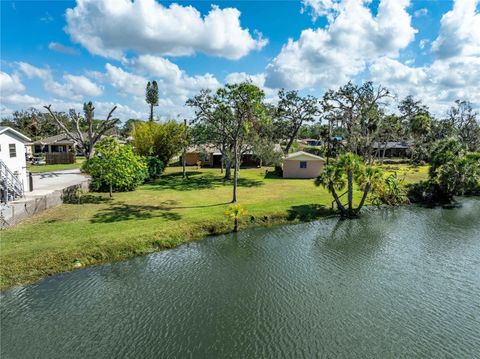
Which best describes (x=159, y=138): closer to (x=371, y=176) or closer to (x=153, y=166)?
(x=153, y=166)

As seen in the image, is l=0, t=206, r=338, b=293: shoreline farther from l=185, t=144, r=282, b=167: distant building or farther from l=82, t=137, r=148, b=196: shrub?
l=185, t=144, r=282, b=167: distant building

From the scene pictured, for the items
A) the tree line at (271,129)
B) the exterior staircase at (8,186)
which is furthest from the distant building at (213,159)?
the exterior staircase at (8,186)

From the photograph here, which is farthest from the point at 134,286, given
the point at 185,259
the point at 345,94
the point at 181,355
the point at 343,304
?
the point at 345,94

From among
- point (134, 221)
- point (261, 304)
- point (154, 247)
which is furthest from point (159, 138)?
point (261, 304)

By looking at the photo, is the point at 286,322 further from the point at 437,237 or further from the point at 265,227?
the point at 437,237

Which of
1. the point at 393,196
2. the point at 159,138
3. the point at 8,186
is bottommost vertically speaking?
the point at 393,196
